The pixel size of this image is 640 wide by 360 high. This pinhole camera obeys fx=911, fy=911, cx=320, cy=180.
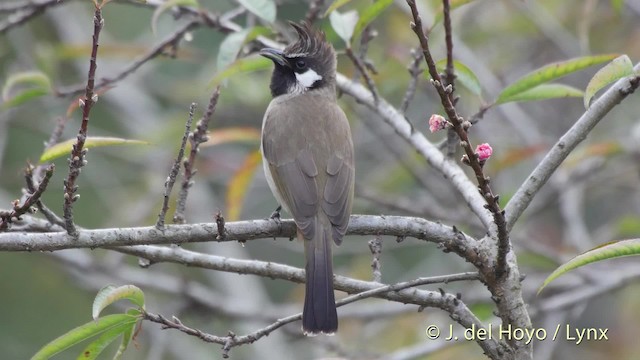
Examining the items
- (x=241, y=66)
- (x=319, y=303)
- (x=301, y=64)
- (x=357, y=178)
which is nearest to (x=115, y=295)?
(x=319, y=303)

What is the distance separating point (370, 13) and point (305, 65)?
1049 mm

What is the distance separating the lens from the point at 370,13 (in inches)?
142

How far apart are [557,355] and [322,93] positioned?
4.22 metres

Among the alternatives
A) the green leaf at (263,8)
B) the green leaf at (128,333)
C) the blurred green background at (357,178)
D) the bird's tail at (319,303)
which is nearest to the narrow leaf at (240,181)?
the blurred green background at (357,178)

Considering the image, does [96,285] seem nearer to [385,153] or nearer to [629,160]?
[385,153]

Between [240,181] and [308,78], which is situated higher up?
[308,78]

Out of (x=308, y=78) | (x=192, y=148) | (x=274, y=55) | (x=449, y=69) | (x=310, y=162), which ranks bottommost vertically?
(x=192, y=148)

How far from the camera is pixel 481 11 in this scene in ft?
26.2

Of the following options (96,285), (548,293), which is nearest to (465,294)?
(548,293)

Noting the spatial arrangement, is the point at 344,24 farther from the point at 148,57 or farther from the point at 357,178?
the point at 357,178

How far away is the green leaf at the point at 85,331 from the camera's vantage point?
9.05 feet

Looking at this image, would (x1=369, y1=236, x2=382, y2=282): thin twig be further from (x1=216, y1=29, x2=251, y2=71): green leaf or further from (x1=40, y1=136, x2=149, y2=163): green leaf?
(x1=216, y1=29, x2=251, y2=71): green leaf

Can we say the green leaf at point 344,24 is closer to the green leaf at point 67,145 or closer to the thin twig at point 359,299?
the green leaf at point 67,145

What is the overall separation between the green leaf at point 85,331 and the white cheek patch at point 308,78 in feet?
7.03
